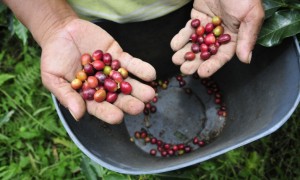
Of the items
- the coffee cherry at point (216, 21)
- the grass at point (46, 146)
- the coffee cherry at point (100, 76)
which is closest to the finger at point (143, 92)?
the coffee cherry at point (100, 76)

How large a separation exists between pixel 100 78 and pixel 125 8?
0.48 meters

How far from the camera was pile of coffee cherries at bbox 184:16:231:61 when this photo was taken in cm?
227

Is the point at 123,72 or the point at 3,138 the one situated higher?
the point at 123,72

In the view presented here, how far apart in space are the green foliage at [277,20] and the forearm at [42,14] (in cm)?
122

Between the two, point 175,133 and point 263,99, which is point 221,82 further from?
point 263,99

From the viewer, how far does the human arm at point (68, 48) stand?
206 cm

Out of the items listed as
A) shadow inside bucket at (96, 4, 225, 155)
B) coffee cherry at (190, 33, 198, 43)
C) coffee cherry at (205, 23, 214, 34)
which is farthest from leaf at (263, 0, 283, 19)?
shadow inside bucket at (96, 4, 225, 155)

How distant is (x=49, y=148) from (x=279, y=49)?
2.10 meters

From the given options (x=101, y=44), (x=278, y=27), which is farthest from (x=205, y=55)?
(x=101, y=44)

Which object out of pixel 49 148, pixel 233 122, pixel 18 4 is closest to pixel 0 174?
pixel 49 148

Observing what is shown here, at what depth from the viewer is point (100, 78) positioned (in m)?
2.24

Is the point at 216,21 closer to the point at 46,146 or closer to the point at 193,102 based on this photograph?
the point at 193,102

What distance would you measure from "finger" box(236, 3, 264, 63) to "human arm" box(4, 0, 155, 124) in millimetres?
544

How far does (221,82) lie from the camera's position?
9.61 feet
